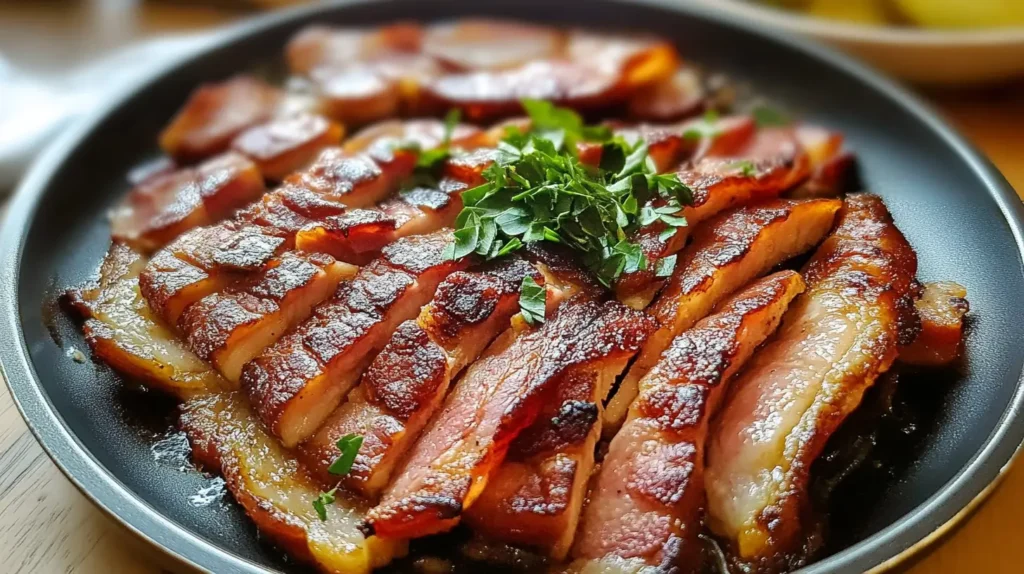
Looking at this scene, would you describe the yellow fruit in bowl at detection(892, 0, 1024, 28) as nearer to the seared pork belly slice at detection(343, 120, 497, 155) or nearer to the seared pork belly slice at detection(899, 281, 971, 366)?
the seared pork belly slice at detection(899, 281, 971, 366)

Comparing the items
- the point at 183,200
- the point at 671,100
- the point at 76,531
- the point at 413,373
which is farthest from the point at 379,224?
the point at 671,100

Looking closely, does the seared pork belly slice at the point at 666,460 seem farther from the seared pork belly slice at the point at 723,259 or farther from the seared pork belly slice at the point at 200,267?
the seared pork belly slice at the point at 200,267

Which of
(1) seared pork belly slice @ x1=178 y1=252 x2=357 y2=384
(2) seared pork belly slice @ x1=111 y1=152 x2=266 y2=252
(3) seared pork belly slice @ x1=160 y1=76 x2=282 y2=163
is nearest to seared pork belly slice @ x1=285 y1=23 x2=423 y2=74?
(3) seared pork belly slice @ x1=160 y1=76 x2=282 y2=163

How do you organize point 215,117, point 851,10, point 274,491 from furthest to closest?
point 851,10 → point 215,117 → point 274,491

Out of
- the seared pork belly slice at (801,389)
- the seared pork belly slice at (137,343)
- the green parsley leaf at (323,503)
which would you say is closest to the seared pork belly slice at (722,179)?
the seared pork belly slice at (801,389)

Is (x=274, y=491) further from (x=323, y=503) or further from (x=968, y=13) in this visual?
(x=968, y=13)

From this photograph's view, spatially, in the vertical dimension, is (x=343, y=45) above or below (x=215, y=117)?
above
